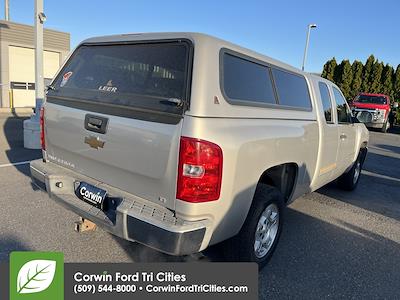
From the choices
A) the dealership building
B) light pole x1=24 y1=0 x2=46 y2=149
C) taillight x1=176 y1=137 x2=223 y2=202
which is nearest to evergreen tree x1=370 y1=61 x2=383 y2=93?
the dealership building

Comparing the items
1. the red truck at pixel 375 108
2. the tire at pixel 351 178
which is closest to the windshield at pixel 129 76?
the tire at pixel 351 178

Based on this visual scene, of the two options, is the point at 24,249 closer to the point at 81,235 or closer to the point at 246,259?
the point at 81,235

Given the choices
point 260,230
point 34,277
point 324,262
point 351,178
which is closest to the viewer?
point 34,277

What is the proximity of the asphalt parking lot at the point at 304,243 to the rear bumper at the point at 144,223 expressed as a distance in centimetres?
67

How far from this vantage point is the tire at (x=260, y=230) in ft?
9.43

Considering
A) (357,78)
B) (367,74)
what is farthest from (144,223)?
(367,74)

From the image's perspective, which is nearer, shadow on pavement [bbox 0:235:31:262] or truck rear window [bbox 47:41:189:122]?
truck rear window [bbox 47:41:189:122]

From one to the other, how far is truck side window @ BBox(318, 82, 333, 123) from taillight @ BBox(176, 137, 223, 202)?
99.1 inches

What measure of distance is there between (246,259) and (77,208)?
1483 millimetres

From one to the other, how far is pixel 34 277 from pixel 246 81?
7.05ft

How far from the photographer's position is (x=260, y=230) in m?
3.11

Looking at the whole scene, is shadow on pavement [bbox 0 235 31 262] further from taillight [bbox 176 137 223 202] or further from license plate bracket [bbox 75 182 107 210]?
taillight [bbox 176 137 223 202]

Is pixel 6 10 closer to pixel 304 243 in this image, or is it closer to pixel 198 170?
pixel 304 243

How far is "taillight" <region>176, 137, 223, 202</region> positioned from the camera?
226cm
